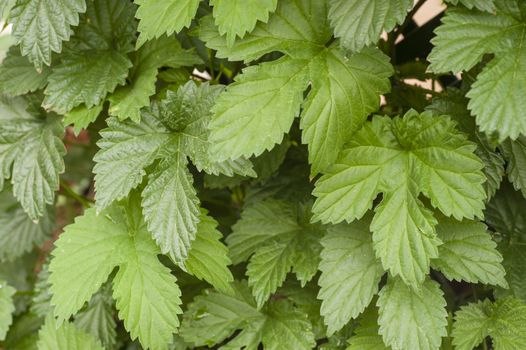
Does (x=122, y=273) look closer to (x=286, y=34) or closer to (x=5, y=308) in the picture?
(x=5, y=308)

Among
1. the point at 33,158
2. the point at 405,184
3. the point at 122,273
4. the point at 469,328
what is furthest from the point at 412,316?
the point at 33,158

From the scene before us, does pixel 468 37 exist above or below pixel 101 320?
above

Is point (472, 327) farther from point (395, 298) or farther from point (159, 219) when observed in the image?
point (159, 219)

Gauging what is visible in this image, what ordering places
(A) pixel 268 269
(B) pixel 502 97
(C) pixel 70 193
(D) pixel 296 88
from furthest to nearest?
1. (C) pixel 70 193
2. (A) pixel 268 269
3. (D) pixel 296 88
4. (B) pixel 502 97

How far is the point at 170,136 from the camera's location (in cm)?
129

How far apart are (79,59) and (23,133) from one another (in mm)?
236

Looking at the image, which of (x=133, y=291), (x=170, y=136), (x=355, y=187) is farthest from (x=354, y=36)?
(x=133, y=291)

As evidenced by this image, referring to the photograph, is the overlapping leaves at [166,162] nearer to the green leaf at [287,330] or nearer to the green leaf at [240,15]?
the green leaf at [240,15]

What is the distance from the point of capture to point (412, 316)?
3.90ft

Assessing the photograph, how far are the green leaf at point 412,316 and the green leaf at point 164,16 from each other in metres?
0.59

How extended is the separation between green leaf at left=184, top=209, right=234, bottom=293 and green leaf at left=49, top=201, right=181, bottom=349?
57 millimetres

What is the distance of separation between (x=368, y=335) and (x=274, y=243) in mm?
267

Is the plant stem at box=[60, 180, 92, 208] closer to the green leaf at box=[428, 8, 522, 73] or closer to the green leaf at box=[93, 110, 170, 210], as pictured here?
the green leaf at box=[93, 110, 170, 210]

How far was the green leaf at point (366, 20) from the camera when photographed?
108 centimetres
